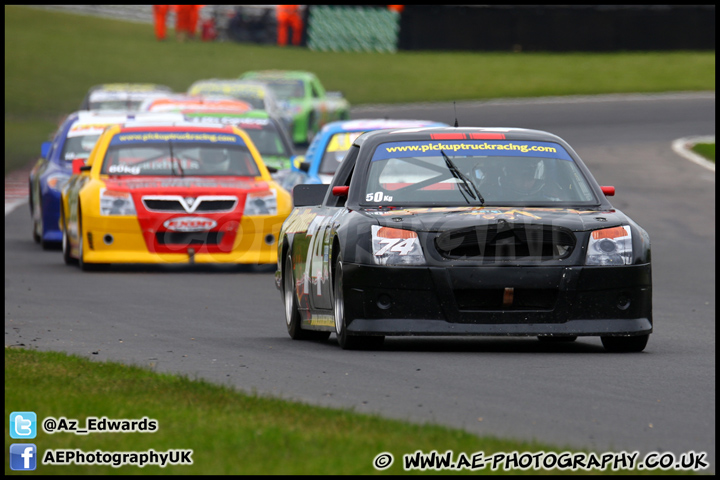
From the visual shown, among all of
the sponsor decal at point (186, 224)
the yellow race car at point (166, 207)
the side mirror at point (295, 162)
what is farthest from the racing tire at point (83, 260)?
the side mirror at point (295, 162)

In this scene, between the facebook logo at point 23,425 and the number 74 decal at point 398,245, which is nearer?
the facebook logo at point 23,425

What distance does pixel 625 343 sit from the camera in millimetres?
9703

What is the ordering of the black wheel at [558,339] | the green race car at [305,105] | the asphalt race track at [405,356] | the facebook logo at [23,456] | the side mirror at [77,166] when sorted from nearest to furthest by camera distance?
the facebook logo at [23,456]
the asphalt race track at [405,356]
the black wheel at [558,339]
the side mirror at [77,166]
the green race car at [305,105]

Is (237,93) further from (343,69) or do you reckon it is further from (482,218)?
(343,69)

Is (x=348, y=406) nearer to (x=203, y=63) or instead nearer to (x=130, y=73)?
(x=130, y=73)

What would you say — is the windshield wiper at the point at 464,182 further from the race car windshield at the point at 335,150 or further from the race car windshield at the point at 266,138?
the race car windshield at the point at 266,138

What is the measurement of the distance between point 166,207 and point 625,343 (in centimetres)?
733

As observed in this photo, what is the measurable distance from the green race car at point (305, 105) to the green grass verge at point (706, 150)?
25.0 feet

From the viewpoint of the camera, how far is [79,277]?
15.5 m

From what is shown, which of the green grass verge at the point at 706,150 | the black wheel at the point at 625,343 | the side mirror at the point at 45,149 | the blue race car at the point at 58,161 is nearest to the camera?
the black wheel at the point at 625,343

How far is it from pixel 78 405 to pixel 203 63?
55.7 m

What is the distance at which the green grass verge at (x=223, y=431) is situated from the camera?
19.0 feet

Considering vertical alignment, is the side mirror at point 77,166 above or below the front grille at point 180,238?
above

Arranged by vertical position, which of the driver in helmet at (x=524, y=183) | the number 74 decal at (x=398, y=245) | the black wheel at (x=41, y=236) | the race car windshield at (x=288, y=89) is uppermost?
the driver in helmet at (x=524, y=183)
